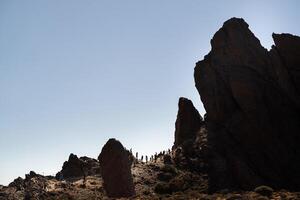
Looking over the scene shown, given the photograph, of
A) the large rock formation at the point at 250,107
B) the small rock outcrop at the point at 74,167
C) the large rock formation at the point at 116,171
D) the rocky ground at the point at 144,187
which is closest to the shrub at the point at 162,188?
the rocky ground at the point at 144,187

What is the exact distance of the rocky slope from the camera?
207ft

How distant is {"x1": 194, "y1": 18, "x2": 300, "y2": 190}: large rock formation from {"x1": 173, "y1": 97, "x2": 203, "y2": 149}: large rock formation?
21.5ft

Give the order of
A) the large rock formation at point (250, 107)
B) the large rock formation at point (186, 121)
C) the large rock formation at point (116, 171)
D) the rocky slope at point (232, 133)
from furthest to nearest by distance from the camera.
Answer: the large rock formation at point (186, 121) → the large rock formation at point (250, 107) → the rocky slope at point (232, 133) → the large rock formation at point (116, 171)

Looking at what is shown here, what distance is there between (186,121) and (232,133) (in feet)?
48.2

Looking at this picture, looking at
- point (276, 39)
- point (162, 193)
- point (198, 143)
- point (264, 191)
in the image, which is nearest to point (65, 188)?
point (162, 193)

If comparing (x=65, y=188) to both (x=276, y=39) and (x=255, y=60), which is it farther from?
(x=276, y=39)

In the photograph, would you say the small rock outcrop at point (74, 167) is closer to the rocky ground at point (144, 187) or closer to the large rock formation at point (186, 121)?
the rocky ground at point (144, 187)

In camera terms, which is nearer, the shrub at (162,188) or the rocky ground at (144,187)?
the rocky ground at (144,187)

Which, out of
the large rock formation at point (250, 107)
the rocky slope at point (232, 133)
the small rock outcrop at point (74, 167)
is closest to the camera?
the rocky slope at point (232, 133)

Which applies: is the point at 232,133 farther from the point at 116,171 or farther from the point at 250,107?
the point at 116,171

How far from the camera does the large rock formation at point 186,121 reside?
8294cm

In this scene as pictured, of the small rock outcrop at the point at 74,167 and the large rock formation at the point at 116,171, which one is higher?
the small rock outcrop at the point at 74,167

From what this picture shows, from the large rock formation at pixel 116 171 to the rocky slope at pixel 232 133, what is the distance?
845 cm

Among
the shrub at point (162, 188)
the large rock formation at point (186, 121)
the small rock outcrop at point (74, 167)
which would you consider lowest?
the shrub at point (162, 188)
